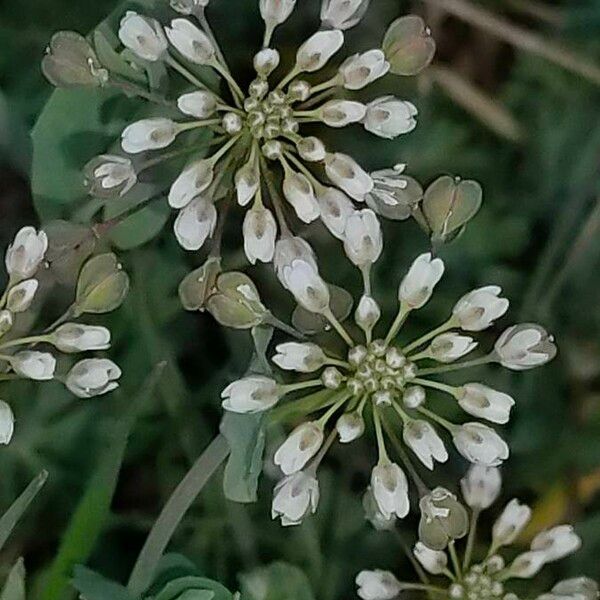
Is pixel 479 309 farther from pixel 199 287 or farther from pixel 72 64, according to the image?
pixel 72 64

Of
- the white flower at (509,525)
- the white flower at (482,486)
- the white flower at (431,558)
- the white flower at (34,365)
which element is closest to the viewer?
the white flower at (34,365)

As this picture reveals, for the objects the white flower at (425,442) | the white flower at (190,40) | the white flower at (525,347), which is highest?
the white flower at (190,40)

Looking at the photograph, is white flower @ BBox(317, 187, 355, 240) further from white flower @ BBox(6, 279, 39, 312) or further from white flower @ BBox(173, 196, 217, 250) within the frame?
white flower @ BBox(6, 279, 39, 312)

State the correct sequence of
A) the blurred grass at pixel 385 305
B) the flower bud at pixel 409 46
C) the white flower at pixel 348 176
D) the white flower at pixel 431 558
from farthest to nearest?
1. the blurred grass at pixel 385 305
2. the white flower at pixel 431 558
3. the flower bud at pixel 409 46
4. the white flower at pixel 348 176

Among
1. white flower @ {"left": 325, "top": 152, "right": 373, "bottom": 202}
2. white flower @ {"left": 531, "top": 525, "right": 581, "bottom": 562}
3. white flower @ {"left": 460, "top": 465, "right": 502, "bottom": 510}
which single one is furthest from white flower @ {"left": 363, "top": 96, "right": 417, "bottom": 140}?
white flower @ {"left": 531, "top": 525, "right": 581, "bottom": 562}

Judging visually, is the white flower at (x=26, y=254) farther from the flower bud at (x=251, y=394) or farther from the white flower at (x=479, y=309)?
the white flower at (x=479, y=309)

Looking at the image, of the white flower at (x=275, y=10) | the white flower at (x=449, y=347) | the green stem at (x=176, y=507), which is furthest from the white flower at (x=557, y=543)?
the white flower at (x=275, y=10)
